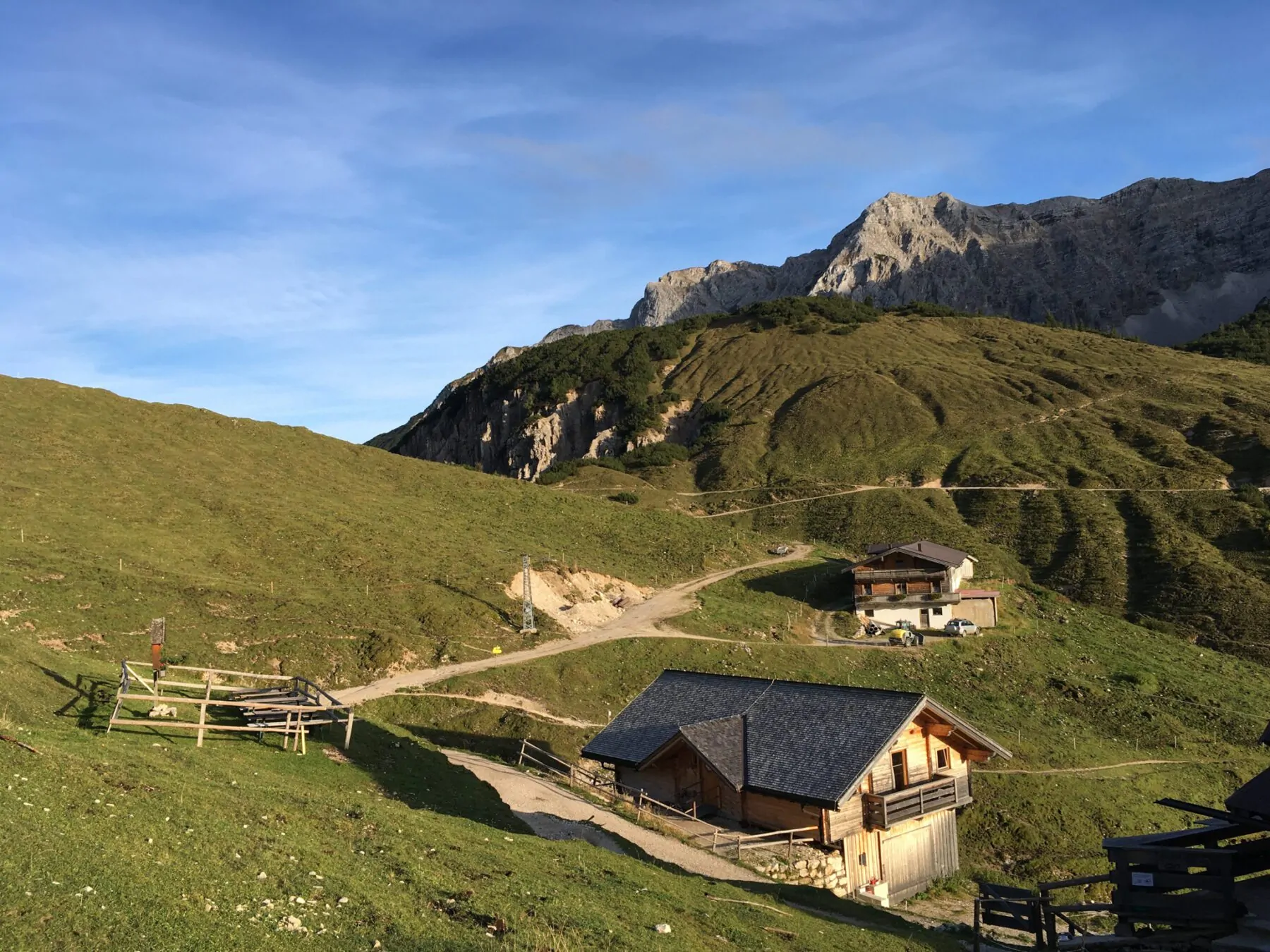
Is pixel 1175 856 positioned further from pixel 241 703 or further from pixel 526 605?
pixel 526 605

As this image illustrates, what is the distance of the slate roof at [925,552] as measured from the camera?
228 ft

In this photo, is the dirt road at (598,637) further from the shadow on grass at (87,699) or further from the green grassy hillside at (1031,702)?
the shadow on grass at (87,699)

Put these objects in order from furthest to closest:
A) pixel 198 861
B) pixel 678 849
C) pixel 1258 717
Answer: pixel 1258 717, pixel 678 849, pixel 198 861

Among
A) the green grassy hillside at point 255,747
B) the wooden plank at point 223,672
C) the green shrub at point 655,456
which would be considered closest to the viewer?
the green grassy hillside at point 255,747

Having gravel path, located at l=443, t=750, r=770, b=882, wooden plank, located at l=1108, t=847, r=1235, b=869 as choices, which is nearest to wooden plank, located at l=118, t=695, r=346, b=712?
gravel path, located at l=443, t=750, r=770, b=882

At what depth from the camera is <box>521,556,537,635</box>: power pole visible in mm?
58062

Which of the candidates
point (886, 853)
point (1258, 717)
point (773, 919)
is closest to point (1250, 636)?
point (1258, 717)

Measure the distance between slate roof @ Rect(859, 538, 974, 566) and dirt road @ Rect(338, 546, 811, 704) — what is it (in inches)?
508

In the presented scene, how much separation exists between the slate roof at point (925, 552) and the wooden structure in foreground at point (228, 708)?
51282 mm

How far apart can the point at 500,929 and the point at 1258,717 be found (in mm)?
57253

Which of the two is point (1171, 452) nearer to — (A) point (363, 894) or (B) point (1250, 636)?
(B) point (1250, 636)

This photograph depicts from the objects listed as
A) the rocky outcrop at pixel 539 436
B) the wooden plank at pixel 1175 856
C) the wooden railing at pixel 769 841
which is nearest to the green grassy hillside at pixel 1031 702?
the wooden railing at pixel 769 841

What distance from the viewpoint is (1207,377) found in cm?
12700

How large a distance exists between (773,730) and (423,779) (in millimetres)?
12619
